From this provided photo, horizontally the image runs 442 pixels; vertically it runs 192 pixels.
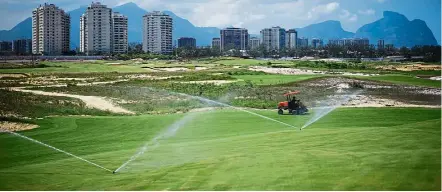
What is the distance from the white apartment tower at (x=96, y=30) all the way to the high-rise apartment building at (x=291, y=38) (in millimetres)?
3940

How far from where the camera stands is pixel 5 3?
777 cm

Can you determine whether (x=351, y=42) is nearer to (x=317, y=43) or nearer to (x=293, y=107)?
(x=317, y=43)

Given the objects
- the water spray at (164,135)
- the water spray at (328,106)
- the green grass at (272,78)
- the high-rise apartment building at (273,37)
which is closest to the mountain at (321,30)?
the high-rise apartment building at (273,37)

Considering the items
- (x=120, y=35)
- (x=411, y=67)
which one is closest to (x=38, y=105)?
(x=120, y=35)

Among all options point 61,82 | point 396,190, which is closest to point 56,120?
point 61,82

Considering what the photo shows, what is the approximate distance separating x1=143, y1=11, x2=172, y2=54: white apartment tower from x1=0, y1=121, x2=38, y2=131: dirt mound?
3380 mm

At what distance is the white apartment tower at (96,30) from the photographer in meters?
8.91

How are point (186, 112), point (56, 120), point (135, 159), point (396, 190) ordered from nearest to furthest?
point (396, 190)
point (135, 159)
point (56, 120)
point (186, 112)

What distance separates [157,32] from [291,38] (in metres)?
3.12

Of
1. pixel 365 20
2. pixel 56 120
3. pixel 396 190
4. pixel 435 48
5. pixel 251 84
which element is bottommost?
pixel 396 190

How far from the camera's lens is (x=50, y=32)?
884 cm

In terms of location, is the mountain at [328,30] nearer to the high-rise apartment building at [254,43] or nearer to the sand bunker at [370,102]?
the high-rise apartment building at [254,43]

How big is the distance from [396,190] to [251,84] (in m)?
4.55

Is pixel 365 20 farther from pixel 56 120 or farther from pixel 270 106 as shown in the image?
pixel 56 120
